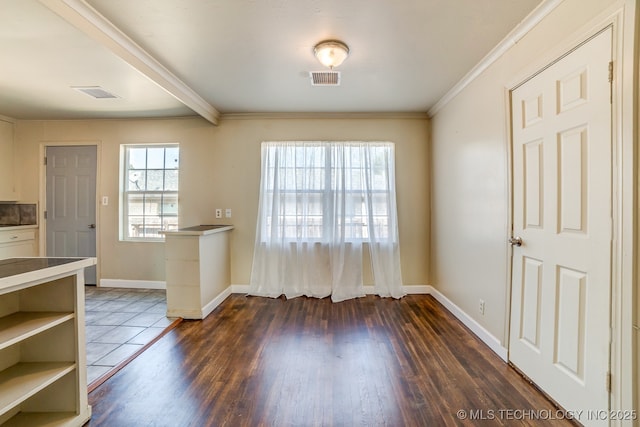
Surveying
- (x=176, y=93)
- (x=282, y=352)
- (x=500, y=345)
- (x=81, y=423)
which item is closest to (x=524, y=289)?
(x=500, y=345)

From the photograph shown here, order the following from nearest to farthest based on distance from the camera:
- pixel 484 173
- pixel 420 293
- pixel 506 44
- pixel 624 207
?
pixel 624 207
pixel 506 44
pixel 484 173
pixel 420 293

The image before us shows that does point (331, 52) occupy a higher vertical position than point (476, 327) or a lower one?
higher

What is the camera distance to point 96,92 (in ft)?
9.93

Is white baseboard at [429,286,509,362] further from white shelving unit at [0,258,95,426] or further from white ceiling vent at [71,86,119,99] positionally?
white ceiling vent at [71,86,119,99]

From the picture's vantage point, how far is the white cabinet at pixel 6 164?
12.6 feet

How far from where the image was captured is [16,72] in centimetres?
256

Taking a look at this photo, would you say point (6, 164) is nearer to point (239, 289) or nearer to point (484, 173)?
point (239, 289)

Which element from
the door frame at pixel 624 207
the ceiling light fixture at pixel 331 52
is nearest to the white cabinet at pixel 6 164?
the ceiling light fixture at pixel 331 52

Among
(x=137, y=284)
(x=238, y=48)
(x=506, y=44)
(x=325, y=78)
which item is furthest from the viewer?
(x=137, y=284)

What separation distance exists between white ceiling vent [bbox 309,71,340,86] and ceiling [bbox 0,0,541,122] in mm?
69

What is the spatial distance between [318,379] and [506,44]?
2.85 metres

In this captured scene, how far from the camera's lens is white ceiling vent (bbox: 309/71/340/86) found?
2627 millimetres

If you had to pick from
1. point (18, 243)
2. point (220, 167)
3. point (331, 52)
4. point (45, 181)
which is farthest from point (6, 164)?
point (331, 52)

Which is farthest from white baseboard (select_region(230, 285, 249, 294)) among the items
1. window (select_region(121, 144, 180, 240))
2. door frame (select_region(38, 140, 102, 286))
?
door frame (select_region(38, 140, 102, 286))
